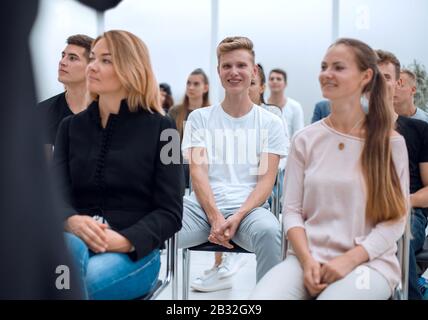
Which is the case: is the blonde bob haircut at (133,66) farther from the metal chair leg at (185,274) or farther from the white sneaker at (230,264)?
the white sneaker at (230,264)

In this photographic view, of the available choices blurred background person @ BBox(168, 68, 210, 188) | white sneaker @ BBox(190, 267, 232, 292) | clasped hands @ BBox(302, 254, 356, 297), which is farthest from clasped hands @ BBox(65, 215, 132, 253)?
blurred background person @ BBox(168, 68, 210, 188)

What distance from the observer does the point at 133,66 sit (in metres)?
1.59

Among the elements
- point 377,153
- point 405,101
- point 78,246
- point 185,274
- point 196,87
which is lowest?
point 185,274

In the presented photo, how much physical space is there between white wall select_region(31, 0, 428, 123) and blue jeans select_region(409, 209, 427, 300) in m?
0.64

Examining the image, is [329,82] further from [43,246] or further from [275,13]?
[275,13]

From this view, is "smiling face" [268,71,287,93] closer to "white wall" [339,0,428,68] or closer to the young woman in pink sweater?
"white wall" [339,0,428,68]

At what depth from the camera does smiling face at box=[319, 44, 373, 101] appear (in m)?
1.51

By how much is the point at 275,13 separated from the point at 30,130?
238 centimetres

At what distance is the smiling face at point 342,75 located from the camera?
4.96ft

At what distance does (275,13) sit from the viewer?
297 centimetres

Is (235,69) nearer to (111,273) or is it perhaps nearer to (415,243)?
(415,243)

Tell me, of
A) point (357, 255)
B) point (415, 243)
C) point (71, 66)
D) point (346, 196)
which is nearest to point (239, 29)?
point (71, 66)

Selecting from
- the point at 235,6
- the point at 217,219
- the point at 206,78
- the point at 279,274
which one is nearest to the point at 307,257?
the point at 279,274

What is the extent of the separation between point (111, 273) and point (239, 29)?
2159 mm
